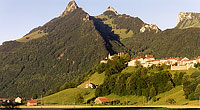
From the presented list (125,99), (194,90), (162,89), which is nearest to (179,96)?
(194,90)

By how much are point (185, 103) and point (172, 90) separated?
1378 inches

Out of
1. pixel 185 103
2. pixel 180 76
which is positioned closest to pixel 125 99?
pixel 180 76

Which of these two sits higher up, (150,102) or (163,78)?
(163,78)

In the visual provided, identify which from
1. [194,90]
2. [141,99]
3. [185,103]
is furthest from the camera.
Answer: [141,99]

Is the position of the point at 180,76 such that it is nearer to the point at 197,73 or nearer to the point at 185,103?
the point at 197,73

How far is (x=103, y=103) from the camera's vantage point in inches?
7584

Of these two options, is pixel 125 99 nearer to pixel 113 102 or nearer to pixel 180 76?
pixel 113 102

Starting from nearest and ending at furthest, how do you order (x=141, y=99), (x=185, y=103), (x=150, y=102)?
(x=185, y=103), (x=150, y=102), (x=141, y=99)

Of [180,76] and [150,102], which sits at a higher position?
[180,76]

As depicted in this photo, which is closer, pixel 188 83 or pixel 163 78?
pixel 188 83

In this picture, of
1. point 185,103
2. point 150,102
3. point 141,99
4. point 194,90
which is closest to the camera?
point 185,103

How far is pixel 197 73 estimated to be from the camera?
187 m

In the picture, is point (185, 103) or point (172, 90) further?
point (172, 90)

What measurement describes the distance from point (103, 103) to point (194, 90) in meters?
55.6
